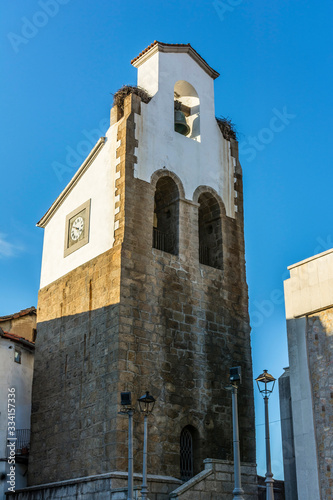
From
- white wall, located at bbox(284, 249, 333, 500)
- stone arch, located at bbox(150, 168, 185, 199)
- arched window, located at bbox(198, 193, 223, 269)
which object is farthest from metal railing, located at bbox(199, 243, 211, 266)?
white wall, located at bbox(284, 249, 333, 500)

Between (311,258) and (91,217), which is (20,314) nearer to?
(91,217)

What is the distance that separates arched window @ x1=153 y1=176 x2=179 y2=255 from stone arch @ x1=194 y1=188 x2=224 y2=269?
90cm

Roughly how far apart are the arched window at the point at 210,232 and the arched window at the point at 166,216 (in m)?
1.47

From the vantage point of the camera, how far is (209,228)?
24.8 m

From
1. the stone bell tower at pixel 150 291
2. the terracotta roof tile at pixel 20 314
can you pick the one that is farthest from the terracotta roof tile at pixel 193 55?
the terracotta roof tile at pixel 20 314

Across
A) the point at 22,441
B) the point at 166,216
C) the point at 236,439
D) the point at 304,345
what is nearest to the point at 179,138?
the point at 166,216

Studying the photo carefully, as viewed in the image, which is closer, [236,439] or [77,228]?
[236,439]

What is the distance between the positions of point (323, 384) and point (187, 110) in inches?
477

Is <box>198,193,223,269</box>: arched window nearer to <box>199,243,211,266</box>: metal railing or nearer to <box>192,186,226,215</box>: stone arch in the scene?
<box>199,243,211,266</box>: metal railing

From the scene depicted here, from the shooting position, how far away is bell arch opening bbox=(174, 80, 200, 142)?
24.9m

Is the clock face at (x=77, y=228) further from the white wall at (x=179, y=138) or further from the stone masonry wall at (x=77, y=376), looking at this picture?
the white wall at (x=179, y=138)

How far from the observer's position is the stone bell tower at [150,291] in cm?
1997

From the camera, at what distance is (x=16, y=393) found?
25.7m

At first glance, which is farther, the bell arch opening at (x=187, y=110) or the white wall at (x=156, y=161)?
the bell arch opening at (x=187, y=110)
